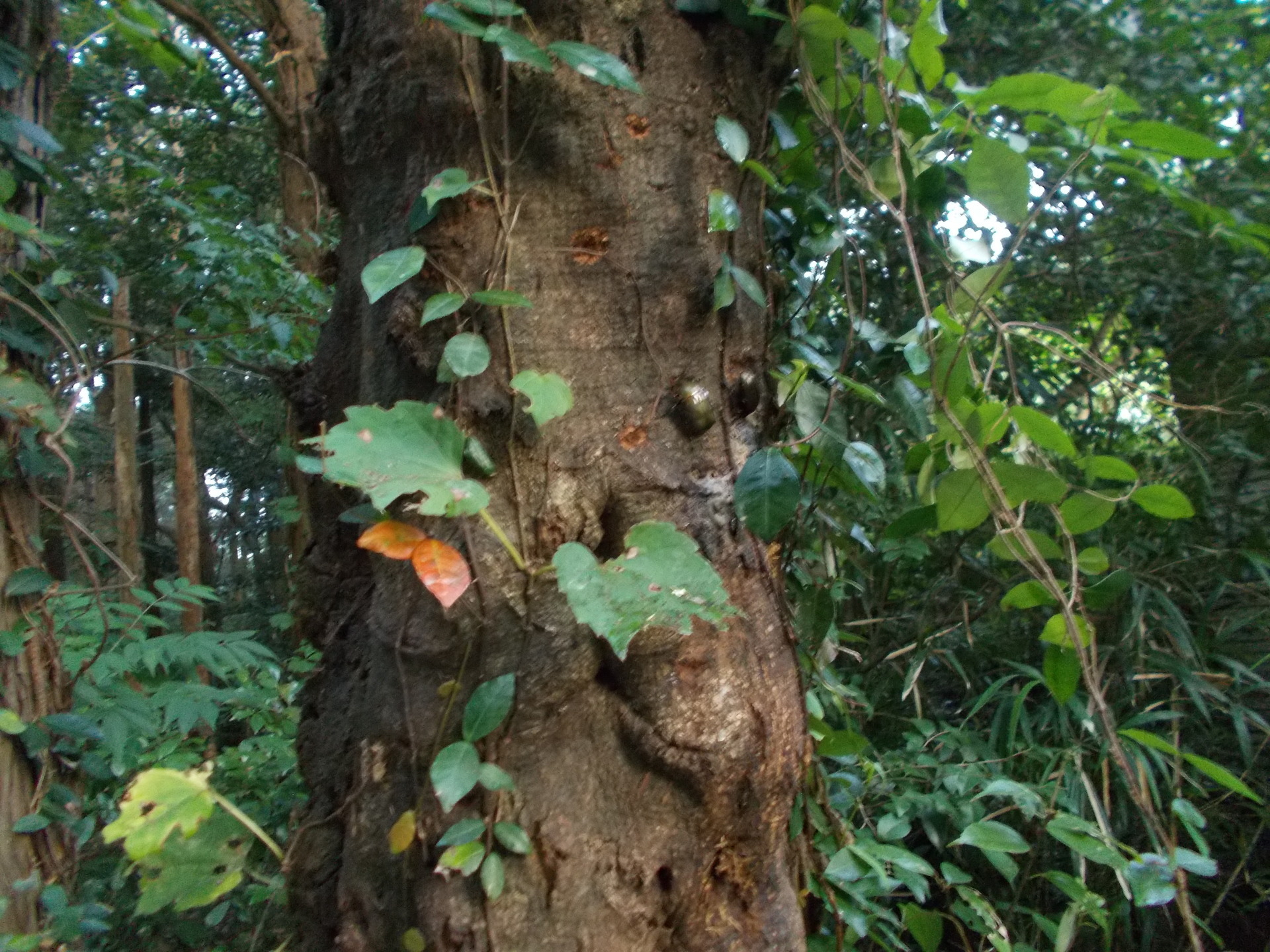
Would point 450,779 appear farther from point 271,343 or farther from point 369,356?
point 271,343

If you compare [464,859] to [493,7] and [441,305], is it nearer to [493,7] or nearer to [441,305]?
[441,305]

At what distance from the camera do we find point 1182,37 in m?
2.21

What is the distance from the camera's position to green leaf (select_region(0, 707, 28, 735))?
56.7 inches

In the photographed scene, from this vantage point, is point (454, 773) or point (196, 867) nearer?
point (454, 773)

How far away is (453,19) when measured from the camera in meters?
0.79

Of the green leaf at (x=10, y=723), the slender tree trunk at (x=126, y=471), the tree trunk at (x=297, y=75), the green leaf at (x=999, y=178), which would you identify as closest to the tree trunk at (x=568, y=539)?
the green leaf at (x=999, y=178)

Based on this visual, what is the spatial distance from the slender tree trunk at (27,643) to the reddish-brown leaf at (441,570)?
114 cm

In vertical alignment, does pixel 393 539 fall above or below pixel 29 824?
above

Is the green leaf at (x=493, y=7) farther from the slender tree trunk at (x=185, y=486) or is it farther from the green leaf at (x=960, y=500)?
the slender tree trunk at (x=185, y=486)

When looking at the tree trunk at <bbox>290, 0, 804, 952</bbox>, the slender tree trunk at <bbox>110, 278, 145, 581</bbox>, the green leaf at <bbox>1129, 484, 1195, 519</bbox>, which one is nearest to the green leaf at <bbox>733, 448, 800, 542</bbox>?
the tree trunk at <bbox>290, 0, 804, 952</bbox>

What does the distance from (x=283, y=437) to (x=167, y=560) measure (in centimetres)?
615

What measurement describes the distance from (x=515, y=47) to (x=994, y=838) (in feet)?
3.72

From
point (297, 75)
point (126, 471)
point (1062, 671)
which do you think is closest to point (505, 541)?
point (1062, 671)

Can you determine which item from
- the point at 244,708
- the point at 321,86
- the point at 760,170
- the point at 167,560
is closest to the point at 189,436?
the point at 167,560
